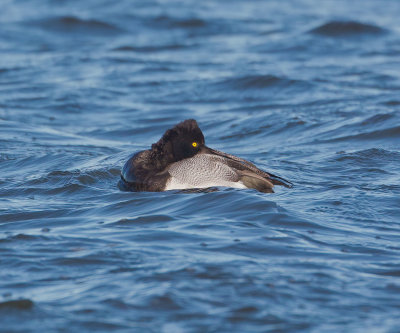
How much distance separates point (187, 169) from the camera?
29.0 ft

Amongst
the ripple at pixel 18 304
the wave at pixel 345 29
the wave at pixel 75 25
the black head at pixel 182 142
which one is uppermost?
the wave at pixel 75 25

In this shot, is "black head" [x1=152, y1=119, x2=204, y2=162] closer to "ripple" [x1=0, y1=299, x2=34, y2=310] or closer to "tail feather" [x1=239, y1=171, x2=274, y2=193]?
"tail feather" [x1=239, y1=171, x2=274, y2=193]

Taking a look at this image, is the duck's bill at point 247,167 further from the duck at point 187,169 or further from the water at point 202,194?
the water at point 202,194

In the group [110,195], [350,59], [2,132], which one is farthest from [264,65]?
[110,195]

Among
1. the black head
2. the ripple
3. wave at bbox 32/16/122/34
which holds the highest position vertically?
wave at bbox 32/16/122/34

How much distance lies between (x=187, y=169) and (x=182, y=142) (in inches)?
13.8

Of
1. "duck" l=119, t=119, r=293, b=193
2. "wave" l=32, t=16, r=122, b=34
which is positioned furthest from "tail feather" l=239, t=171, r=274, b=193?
"wave" l=32, t=16, r=122, b=34

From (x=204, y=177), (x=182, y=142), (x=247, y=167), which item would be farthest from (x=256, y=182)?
(x=182, y=142)

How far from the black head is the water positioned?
0.64 meters

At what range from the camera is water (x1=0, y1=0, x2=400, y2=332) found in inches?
220

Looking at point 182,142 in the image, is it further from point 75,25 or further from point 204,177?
point 75,25

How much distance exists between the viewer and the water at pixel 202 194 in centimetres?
559

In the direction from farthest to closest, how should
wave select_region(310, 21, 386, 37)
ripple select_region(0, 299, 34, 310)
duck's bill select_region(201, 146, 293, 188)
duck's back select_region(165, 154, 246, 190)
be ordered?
wave select_region(310, 21, 386, 37) → duck's bill select_region(201, 146, 293, 188) → duck's back select_region(165, 154, 246, 190) → ripple select_region(0, 299, 34, 310)

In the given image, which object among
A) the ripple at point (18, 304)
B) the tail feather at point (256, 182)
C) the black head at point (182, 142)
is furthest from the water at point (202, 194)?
the black head at point (182, 142)
